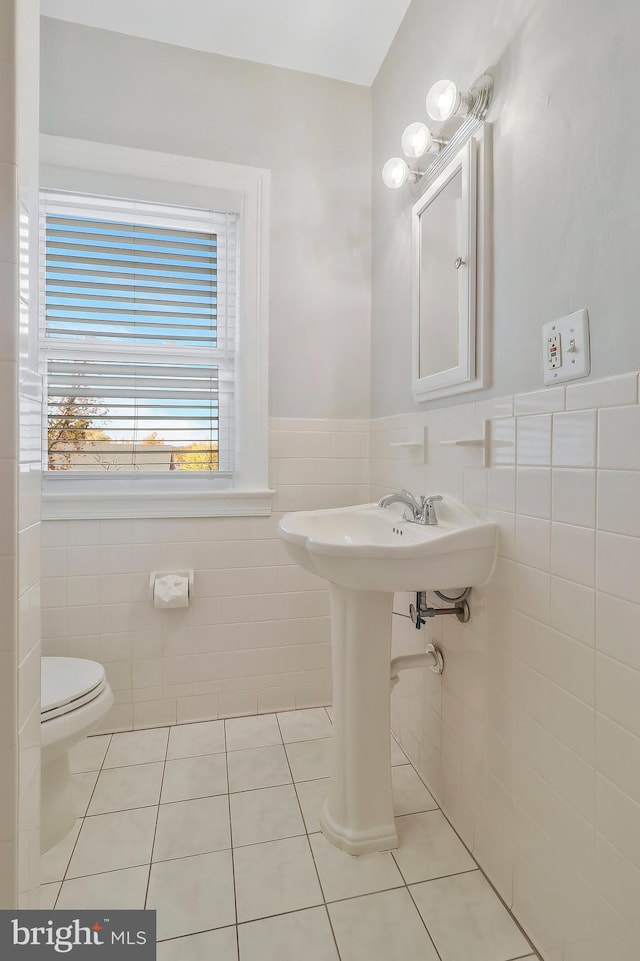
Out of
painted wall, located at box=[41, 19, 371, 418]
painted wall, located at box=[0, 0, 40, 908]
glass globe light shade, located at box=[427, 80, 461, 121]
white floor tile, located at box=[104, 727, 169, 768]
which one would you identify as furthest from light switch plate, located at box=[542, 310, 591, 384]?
white floor tile, located at box=[104, 727, 169, 768]

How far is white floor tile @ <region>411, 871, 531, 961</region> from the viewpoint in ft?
3.51

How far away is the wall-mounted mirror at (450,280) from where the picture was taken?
4.29 ft

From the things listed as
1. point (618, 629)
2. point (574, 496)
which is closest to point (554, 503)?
point (574, 496)

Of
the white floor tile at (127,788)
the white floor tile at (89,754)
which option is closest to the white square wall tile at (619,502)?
the white floor tile at (127,788)

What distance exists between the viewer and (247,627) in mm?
2039

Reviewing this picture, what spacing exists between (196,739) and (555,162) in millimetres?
2088

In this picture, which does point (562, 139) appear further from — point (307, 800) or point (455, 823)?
point (307, 800)

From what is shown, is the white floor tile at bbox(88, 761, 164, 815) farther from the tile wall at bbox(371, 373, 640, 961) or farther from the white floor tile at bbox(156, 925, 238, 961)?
the tile wall at bbox(371, 373, 640, 961)

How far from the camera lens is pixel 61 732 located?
4.44 feet

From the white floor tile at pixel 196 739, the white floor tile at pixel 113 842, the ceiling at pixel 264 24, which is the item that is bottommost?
the white floor tile at pixel 113 842

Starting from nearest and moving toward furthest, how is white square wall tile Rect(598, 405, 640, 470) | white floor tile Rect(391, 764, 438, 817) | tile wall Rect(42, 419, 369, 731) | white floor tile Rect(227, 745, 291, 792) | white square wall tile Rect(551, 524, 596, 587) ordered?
1. white square wall tile Rect(598, 405, 640, 470)
2. white square wall tile Rect(551, 524, 596, 587)
3. white floor tile Rect(391, 764, 438, 817)
4. white floor tile Rect(227, 745, 291, 792)
5. tile wall Rect(42, 419, 369, 731)

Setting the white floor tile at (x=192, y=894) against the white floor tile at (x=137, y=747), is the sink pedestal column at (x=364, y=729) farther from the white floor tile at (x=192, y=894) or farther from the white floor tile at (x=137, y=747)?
the white floor tile at (x=137, y=747)

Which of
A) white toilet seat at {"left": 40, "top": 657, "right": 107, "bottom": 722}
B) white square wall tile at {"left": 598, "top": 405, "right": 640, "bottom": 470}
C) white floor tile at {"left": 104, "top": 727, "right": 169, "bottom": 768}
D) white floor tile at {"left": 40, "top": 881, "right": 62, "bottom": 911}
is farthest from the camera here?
white floor tile at {"left": 104, "top": 727, "right": 169, "bottom": 768}

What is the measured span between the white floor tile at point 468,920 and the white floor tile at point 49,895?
869 mm
